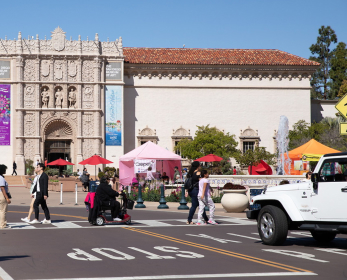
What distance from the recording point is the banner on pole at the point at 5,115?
198 feet

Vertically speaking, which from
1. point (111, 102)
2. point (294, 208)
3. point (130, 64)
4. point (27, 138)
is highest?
point (130, 64)

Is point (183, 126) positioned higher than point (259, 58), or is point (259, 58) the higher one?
point (259, 58)

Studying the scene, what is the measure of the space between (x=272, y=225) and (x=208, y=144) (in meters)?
45.5

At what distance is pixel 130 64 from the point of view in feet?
207

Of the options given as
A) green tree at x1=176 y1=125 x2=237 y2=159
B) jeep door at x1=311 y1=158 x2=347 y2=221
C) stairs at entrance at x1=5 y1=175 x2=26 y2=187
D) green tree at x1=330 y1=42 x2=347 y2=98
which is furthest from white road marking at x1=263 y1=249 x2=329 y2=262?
green tree at x1=330 y1=42 x2=347 y2=98

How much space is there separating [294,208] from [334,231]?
1.08 meters

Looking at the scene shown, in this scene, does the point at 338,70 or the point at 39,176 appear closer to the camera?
the point at 39,176

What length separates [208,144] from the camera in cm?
5844

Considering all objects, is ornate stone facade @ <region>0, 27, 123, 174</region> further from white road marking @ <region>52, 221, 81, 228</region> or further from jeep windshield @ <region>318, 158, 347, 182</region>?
jeep windshield @ <region>318, 158, 347, 182</region>

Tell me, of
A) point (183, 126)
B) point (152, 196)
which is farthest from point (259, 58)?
point (152, 196)

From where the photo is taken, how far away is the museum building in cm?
6069

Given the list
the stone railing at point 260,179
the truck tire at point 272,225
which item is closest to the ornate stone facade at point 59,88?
the stone railing at point 260,179

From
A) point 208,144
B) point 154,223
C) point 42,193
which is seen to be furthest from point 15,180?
point 154,223

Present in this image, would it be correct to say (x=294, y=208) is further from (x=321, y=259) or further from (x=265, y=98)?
(x=265, y=98)
